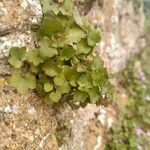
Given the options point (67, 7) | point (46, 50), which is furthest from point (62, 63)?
point (67, 7)

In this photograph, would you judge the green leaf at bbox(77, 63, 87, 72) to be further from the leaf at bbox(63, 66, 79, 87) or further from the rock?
the rock

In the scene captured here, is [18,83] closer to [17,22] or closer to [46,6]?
[17,22]

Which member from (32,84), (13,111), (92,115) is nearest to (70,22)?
(32,84)

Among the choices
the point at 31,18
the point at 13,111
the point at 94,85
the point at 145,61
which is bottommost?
the point at 145,61

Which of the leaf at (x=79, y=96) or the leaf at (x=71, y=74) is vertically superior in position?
the leaf at (x=71, y=74)

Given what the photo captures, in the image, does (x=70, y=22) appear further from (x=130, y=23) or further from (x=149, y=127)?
(x=130, y=23)

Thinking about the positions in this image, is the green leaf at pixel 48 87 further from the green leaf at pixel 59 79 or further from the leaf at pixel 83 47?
the leaf at pixel 83 47

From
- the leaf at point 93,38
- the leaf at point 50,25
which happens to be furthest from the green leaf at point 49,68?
the leaf at point 93,38
